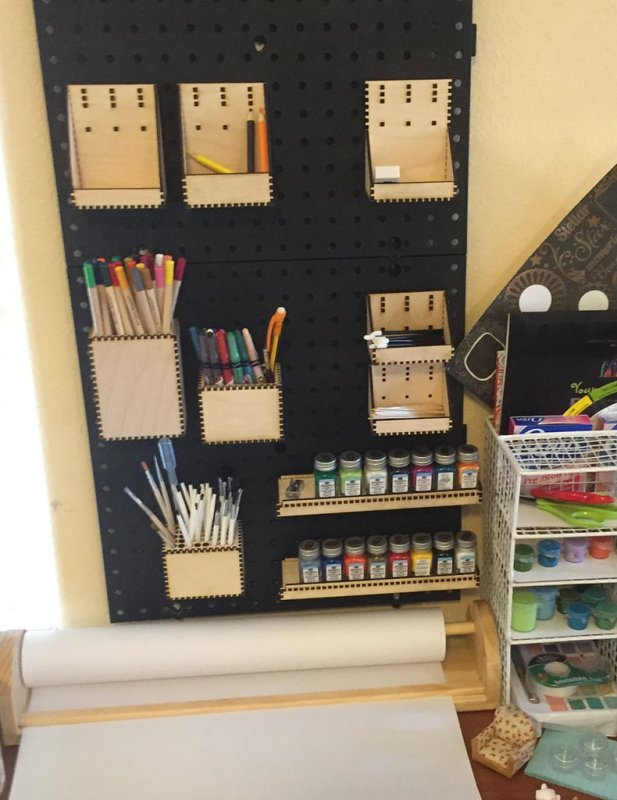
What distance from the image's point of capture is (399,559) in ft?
4.02

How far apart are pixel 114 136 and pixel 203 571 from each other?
0.64 meters

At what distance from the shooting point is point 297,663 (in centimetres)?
124

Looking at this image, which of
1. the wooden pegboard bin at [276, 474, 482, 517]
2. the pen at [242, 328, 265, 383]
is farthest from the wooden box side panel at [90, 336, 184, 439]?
the wooden pegboard bin at [276, 474, 482, 517]

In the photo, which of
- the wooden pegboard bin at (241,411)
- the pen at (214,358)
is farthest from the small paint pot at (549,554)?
the pen at (214,358)

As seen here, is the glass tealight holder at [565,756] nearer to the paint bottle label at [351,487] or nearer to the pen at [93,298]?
the paint bottle label at [351,487]

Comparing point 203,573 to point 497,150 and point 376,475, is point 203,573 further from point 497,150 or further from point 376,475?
point 497,150

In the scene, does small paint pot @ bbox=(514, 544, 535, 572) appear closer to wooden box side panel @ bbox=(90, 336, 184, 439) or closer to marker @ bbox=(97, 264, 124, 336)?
wooden box side panel @ bbox=(90, 336, 184, 439)

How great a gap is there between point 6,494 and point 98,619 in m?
0.27

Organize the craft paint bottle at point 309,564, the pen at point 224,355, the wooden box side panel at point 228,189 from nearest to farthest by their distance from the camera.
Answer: the wooden box side panel at point 228,189 → the pen at point 224,355 → the craft paint bottle at point 309,564

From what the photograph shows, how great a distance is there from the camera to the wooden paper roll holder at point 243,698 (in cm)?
118

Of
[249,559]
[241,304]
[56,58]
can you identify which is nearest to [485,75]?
[241,304]

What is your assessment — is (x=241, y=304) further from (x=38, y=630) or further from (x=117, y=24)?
(x=38, y=630)

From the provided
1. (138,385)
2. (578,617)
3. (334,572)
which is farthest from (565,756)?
(138,385)

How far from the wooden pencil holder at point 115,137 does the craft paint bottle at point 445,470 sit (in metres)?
0.56
